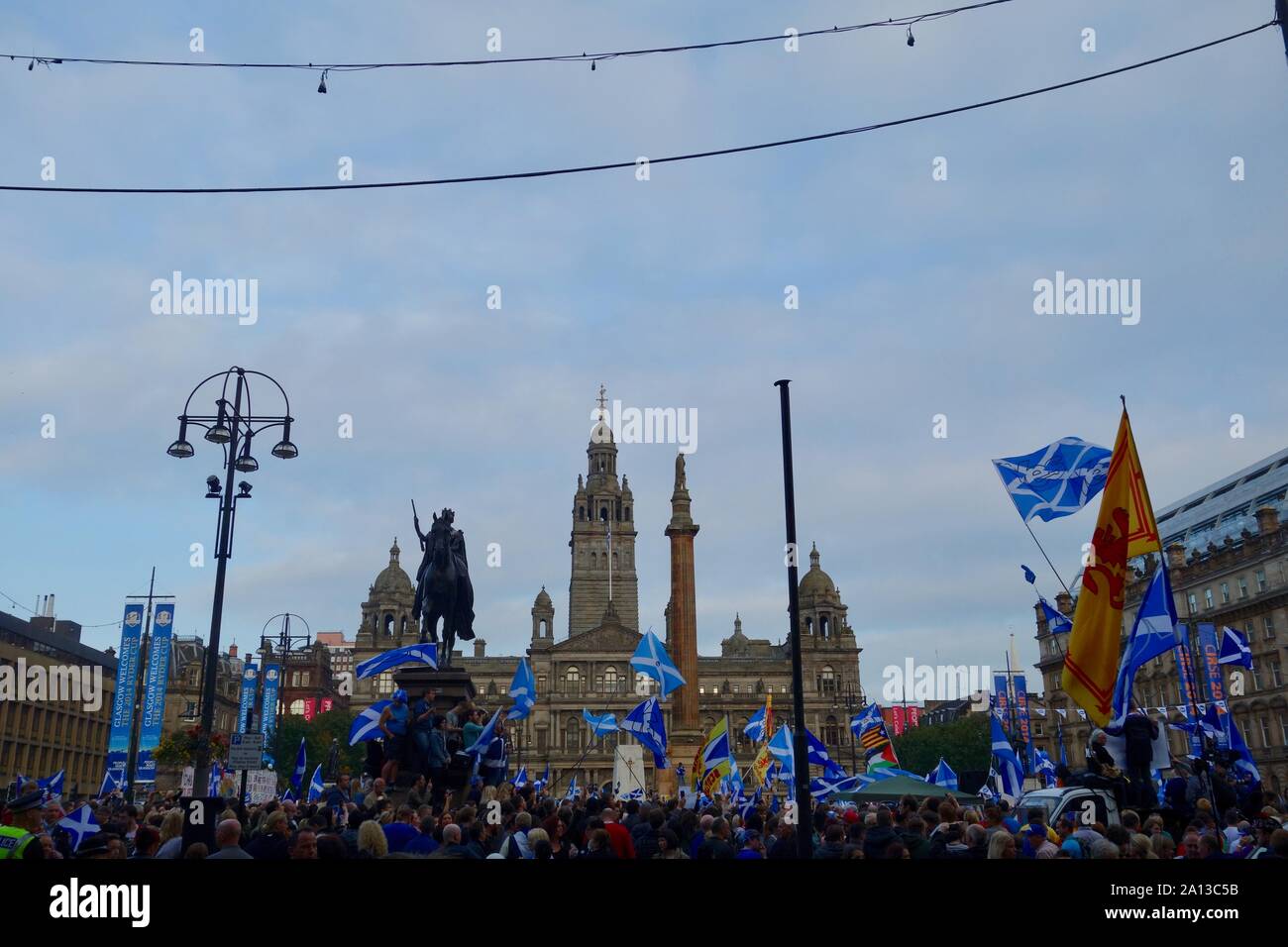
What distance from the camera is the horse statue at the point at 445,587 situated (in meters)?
22.3

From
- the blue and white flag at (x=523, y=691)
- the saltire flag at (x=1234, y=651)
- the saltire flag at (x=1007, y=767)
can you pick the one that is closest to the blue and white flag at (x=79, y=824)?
the blue and white flag at (x=523, y=691)

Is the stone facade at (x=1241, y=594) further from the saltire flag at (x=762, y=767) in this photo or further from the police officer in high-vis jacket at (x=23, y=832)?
the police officer in high-vis jacket at (x=23, y=832)

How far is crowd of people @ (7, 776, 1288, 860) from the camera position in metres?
8.59

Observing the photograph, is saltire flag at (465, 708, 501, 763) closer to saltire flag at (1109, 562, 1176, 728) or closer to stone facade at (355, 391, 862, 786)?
saltire flag at (1109, 562, 1176, 728)

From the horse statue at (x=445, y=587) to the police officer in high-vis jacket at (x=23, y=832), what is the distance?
13.1 m

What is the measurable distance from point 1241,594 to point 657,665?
161 ft

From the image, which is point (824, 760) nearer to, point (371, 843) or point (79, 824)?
point (79, 824)

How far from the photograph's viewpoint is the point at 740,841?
13539 millimetres

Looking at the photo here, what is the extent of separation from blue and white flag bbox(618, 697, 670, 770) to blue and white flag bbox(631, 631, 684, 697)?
90 centimetres

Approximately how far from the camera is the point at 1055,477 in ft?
51.2

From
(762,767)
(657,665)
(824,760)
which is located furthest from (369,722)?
(762,767)

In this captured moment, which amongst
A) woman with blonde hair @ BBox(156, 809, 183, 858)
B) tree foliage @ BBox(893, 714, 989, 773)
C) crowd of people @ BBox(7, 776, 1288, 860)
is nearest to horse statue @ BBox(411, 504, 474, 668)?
crowd of people @ BBox(7, 776, 1288, 860)
